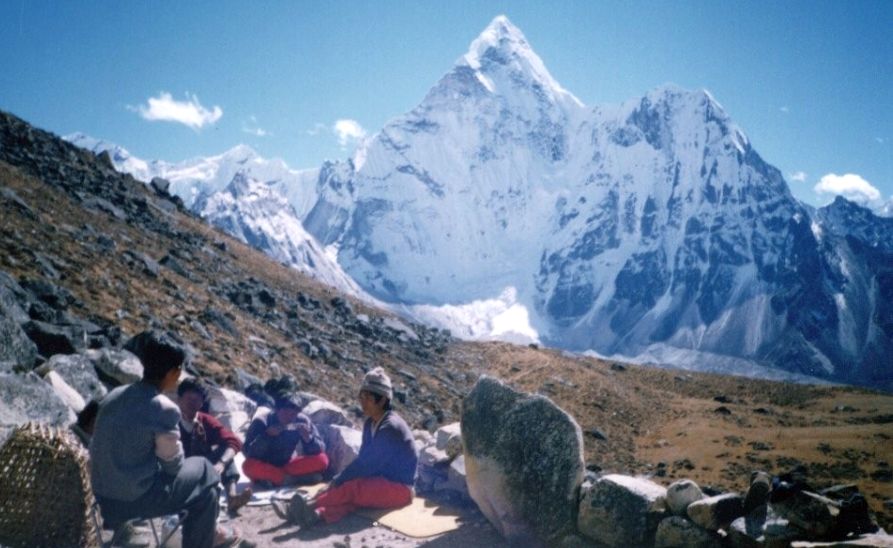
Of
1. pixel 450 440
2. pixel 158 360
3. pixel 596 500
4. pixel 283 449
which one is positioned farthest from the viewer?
pixel 450 440

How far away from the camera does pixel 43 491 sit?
4977mm

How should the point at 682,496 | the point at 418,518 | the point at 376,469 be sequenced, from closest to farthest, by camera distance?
the point at 682,496
the point at 418,518
the point at 376,469

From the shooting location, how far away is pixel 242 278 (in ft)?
90.7

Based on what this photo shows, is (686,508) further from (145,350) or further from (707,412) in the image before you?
(707,412)

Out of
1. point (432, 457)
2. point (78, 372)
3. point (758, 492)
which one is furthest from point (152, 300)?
point (758, 492)

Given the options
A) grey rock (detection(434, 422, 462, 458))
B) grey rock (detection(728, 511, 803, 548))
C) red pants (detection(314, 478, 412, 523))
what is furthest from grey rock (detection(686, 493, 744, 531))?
red pants (detection(314, 478, 412, 523))

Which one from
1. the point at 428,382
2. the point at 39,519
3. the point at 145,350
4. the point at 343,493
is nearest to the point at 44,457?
the point at 39,519

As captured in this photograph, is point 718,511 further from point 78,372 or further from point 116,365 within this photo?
Result: point 116,365

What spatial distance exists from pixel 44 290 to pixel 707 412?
3338 cm

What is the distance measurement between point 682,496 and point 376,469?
13.4ft

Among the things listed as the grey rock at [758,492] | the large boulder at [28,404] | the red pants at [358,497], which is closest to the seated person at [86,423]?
the large boulder at [28,404]

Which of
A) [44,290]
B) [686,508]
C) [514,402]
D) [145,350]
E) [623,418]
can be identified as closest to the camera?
[145,350]

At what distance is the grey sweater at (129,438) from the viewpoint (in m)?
5.47

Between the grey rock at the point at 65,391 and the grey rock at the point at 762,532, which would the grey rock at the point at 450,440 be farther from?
the grey rock at the point at 65,391
